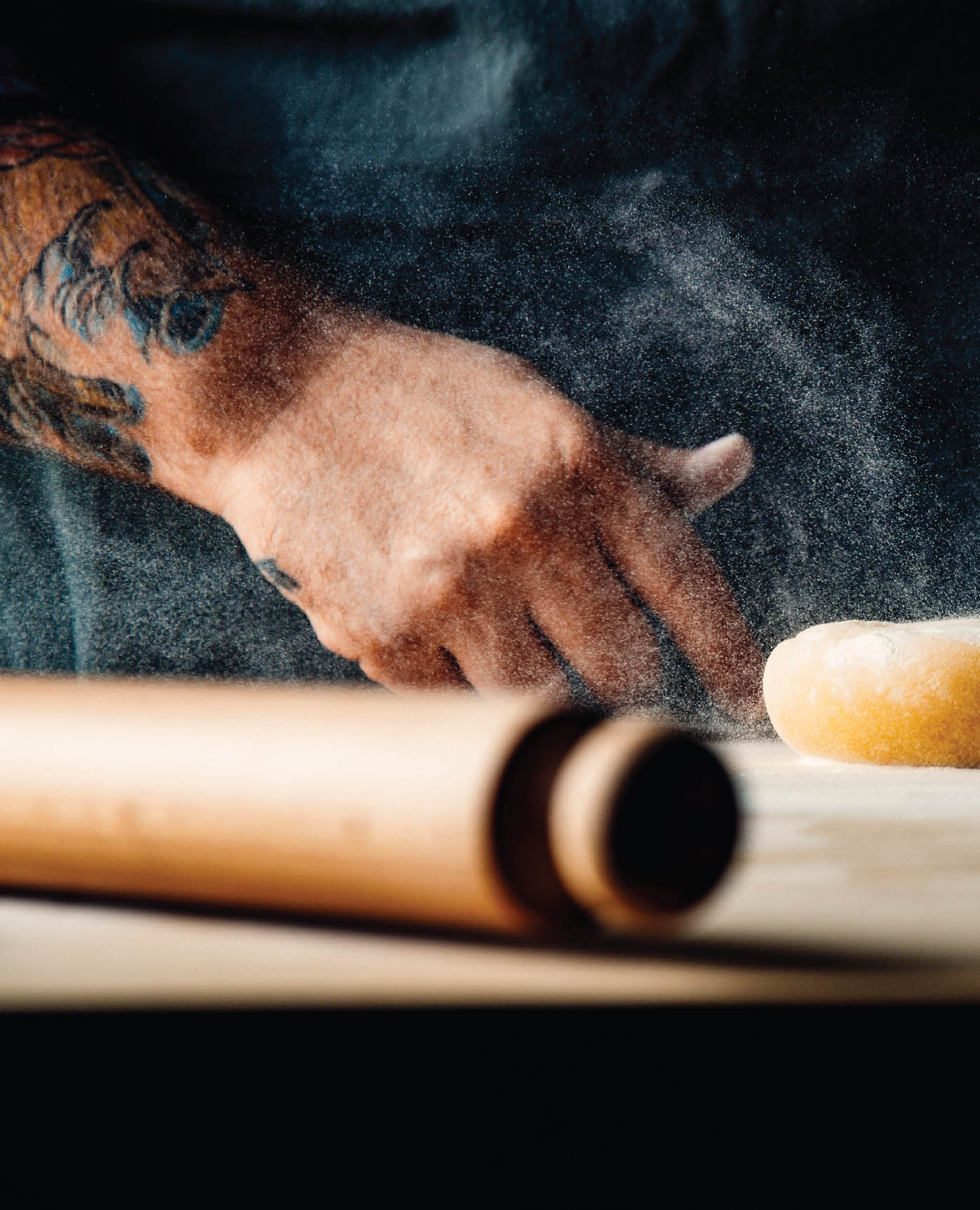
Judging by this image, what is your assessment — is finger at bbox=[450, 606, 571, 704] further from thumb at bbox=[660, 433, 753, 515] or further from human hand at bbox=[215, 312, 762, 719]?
thumb at bbox=[660, 433, 753, 515]

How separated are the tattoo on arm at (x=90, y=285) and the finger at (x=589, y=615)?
387mm

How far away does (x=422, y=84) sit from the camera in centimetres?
122

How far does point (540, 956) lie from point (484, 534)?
31.2 inches

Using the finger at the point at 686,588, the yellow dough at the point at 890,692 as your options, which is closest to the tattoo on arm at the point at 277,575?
the finger at the point at 686,588

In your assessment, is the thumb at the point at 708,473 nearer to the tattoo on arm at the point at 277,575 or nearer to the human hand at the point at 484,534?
the human hand at the point at 484,534

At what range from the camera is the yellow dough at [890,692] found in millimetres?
676

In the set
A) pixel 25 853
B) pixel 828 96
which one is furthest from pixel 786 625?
pixel 25 853

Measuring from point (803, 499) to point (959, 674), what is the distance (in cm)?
61

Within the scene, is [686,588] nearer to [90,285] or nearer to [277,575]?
[277,575]

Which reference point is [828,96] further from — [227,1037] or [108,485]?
[227,1037]

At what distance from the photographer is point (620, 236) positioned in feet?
4.17

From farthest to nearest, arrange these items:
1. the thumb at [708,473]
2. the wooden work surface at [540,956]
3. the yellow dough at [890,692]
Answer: the thumb at [708,473] < the yellow dough at [890,692] < the wooden work surface at [540,956]

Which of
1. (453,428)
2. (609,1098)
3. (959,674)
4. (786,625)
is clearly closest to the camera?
(609,1098)

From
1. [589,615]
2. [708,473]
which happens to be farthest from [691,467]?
[589,615]
